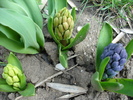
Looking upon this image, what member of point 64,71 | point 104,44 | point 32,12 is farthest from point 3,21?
point 104,44

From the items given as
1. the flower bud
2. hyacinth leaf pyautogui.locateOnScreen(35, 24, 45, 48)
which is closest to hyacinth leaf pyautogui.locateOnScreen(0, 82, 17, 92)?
hyacinth leaf pyautogui.locateOnScreen(35, 24, 45, 48)

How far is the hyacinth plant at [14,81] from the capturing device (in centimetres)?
125

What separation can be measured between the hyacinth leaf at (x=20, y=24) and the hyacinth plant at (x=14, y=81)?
0.52 ft

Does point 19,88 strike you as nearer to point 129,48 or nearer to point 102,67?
point 102,67

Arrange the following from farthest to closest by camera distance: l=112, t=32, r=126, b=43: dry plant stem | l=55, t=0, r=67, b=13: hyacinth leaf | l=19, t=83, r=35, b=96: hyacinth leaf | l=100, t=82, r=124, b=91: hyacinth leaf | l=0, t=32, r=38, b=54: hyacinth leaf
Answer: l=112, t=32, r=126, b=43: dry plant stem, l=55, t=0, r=67, b=13: hyacinth leaf, l=0, t=32, r=38, b=54: hyacinth leaf, l=19, t=83, r=35, b=96: hyacinth leaf, l=100, t=82, r=124, b=91: hyacinth leaf

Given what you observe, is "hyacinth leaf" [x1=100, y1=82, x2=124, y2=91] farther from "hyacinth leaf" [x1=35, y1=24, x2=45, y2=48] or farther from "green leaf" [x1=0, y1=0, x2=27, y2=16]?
"green leaf" [x1=0, y1=0, x2=27, y2=16]

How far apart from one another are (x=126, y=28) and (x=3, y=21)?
101 centimetres

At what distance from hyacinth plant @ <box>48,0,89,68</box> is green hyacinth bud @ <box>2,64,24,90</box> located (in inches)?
10.7

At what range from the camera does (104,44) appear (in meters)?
1.44

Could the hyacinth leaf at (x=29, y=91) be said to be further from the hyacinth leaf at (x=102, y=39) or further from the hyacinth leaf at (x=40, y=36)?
the hyacinth leaf at (x=102, y=39)

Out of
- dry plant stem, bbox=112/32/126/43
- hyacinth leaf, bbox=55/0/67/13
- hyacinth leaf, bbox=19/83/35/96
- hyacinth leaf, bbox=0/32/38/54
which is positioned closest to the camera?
hyacinth leaf, bbox=19/83/35/96

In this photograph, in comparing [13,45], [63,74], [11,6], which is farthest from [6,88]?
[11,6]

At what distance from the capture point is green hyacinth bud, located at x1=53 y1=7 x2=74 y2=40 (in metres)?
1.33

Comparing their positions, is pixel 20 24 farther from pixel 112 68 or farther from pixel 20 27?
pixel 112 68
